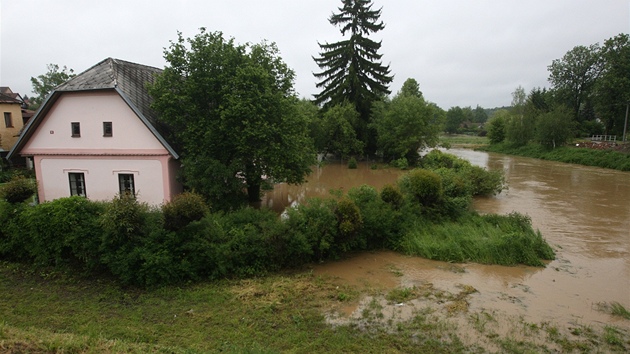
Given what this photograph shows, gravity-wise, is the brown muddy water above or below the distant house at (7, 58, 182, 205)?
below

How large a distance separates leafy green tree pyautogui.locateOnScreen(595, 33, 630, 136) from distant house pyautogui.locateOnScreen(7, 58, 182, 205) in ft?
176

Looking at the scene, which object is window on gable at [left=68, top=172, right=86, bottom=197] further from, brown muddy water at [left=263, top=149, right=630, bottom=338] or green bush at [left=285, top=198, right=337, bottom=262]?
green bush at [left=285, top=198, right=337, bottom=262]

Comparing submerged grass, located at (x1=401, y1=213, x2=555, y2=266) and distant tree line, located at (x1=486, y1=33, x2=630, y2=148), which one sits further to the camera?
distant tree line, located at (x1=486, y1=33, x2=630, y2=148)

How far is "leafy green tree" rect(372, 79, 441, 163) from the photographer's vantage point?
3262 cm

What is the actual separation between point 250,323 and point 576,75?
6660 centimetres

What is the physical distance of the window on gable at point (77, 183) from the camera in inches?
618

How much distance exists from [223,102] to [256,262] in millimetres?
6816

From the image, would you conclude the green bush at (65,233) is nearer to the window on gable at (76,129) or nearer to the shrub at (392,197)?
the window on gable at (76,129)

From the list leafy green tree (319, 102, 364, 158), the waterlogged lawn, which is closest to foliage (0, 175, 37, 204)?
the waterlogged lawn

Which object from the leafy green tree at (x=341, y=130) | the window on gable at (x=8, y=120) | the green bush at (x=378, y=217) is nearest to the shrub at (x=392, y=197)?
the green bush at (x=378, y=217)

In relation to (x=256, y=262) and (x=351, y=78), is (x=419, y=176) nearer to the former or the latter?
(x=256, y=262)

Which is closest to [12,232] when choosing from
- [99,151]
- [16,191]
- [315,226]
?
[16,191]

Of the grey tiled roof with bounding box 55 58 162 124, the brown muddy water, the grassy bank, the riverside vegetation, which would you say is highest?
the grey tiled roof with bounding box 55 58 162 124

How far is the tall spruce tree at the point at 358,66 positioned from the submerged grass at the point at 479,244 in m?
24.2
